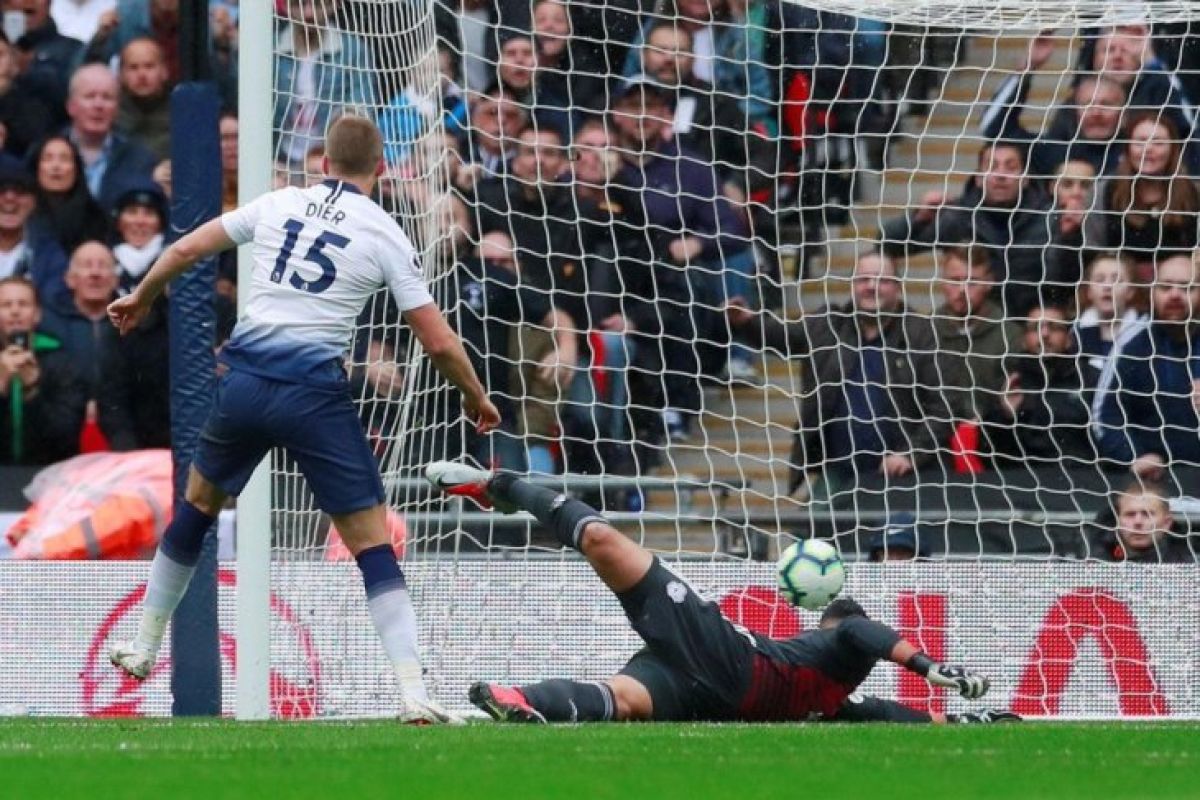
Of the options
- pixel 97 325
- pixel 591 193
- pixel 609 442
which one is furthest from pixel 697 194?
pixel 97 325

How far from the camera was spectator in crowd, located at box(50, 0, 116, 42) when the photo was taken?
12.6 meters

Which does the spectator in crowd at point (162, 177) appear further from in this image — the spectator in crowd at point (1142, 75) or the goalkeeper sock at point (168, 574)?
the spectator in crowd at point (1142, 75)

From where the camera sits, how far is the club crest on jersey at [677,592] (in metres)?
8.42

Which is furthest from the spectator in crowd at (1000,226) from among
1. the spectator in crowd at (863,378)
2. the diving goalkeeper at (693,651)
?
the diving goalkeeper at (693,651)

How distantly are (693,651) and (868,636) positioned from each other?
661mm

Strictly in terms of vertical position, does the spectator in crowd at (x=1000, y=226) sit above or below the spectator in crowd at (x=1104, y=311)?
above

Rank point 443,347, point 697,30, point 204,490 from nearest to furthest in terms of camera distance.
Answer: point 443,347 → point 204,490 → point 697,30

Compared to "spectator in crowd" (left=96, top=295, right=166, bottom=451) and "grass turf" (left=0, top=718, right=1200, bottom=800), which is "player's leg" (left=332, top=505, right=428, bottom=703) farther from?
"spectator in crowd" (left=96, top=295, right=166, bottom=451)

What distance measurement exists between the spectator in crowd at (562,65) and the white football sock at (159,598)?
367 cm

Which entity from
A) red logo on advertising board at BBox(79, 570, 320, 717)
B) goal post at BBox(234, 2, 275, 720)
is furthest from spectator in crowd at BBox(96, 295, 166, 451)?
goal post at BBox(234, 2, 275, 720)

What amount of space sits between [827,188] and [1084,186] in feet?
4.08

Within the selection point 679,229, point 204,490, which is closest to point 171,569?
point 204,490

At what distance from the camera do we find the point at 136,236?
12109 mm

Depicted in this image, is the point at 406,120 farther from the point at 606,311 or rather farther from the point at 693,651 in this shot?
the point at 693,651
